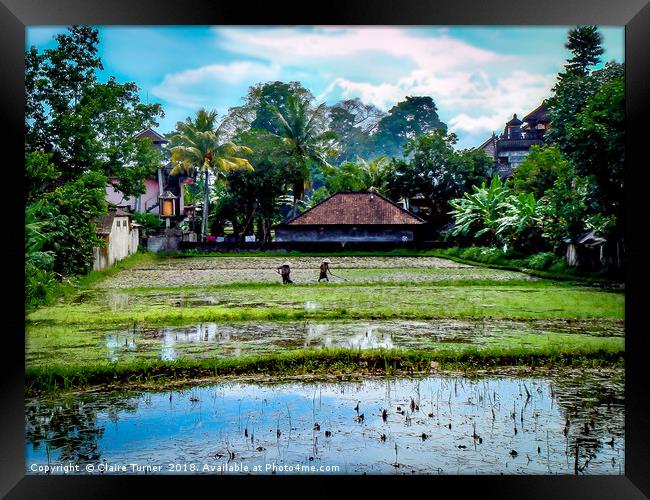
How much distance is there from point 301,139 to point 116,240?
1.77 meters

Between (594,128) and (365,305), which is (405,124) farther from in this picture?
Result: (365,305)

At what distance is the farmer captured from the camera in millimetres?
7465

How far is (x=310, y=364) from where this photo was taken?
5180 millimetres

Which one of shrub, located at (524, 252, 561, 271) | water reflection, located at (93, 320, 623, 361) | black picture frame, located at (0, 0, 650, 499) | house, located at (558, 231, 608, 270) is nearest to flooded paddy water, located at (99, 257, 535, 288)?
shrub, located at (524, 252, 561, 271)

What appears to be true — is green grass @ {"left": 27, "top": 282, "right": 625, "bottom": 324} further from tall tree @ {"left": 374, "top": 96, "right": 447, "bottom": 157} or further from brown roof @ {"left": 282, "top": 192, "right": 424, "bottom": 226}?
tall tree @ {"left": 374, "top": 96, "right": 447, "bottom": 157}

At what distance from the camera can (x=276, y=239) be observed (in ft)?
25.2

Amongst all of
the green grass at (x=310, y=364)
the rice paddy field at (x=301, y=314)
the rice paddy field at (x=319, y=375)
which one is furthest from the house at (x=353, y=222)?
the green grass at (x=310, y=364)

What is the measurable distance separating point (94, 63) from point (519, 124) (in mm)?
3129

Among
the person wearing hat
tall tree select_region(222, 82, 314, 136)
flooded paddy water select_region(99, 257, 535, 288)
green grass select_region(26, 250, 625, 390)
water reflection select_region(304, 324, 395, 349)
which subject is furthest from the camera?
the person wearing hat

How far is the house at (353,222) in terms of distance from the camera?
7.65m

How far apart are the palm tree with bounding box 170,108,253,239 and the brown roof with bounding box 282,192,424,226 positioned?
105 cm
